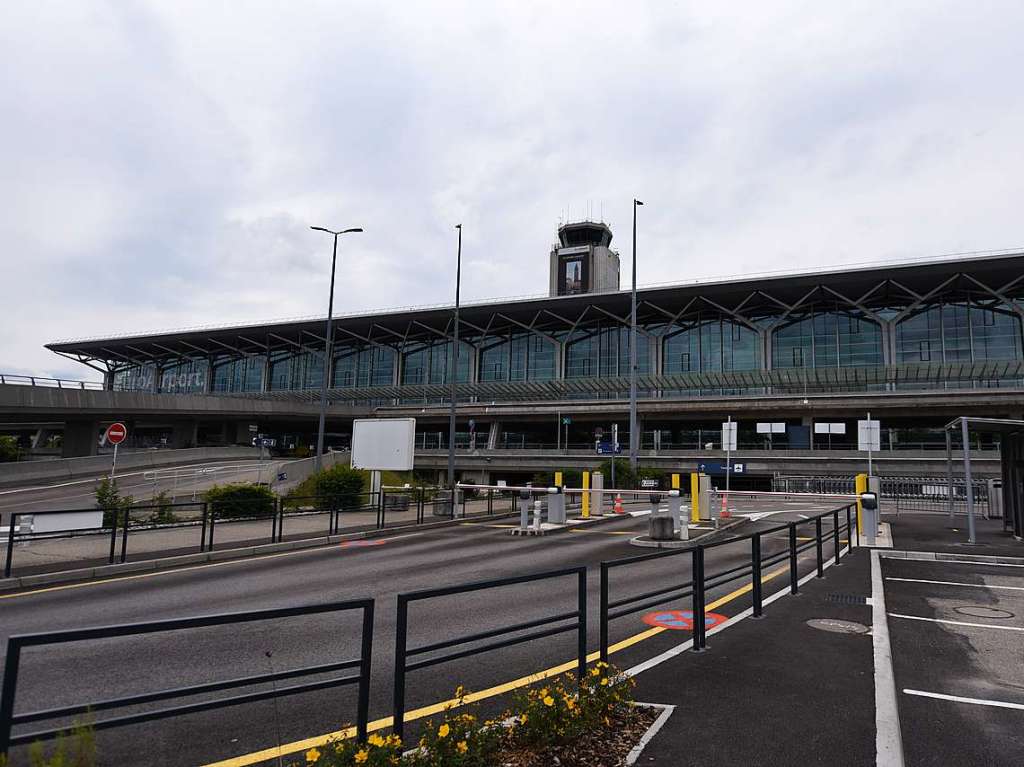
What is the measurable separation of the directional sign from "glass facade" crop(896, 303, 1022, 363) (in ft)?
204

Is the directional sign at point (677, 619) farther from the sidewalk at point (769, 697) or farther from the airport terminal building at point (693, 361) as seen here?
the airport terminal building at point (693, 361)

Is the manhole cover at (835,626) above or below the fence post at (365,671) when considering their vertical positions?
below

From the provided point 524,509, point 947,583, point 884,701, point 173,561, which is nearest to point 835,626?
point 884,701

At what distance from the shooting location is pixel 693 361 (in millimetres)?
69250

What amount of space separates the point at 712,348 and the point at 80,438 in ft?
200

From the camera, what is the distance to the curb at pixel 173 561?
11.8 metres

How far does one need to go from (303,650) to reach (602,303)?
65509 millimetres

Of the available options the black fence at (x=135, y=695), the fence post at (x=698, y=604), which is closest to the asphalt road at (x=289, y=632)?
the black fence at (x=135, y=695)

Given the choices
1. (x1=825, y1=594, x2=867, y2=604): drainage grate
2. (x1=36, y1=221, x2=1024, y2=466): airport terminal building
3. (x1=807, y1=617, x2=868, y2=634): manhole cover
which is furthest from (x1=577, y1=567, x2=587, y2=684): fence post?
(x1=36, y1=221, x2=1024, y2=466): airport terminal building

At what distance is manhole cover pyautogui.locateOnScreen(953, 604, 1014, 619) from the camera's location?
912 centimetres

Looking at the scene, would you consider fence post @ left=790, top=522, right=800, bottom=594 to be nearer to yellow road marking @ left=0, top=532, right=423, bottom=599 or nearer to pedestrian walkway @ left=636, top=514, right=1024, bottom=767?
pedestrian walkway @ left=636, top=514, right=1024, bottom=767

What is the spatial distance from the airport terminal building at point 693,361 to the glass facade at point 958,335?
0.12 meters

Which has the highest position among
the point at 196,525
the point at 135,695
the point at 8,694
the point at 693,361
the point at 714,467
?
the point at 693,361

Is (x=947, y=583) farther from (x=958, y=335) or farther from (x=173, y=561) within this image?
(x=958, y=335)
